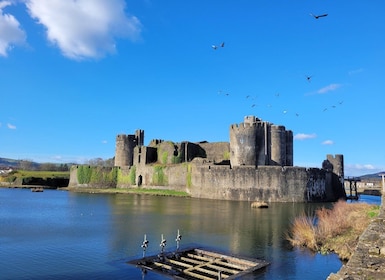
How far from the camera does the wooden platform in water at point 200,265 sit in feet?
39.0

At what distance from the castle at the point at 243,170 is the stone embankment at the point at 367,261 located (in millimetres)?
29451

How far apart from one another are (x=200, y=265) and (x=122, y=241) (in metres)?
5.43

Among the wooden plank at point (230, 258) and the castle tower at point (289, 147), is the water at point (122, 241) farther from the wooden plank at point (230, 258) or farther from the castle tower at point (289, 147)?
the castle tower at point (289, 147)

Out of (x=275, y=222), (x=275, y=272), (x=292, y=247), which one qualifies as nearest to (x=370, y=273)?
(x=275, y=272)

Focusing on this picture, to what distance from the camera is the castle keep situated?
1518 inches

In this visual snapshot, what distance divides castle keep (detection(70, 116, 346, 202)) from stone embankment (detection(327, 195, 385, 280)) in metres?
29.4

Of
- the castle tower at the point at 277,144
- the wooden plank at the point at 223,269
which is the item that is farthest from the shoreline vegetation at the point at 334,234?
the castle tower at the point at 277,144

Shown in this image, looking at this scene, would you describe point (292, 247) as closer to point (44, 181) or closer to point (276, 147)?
point (276, 147)

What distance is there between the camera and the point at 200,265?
1259 cm

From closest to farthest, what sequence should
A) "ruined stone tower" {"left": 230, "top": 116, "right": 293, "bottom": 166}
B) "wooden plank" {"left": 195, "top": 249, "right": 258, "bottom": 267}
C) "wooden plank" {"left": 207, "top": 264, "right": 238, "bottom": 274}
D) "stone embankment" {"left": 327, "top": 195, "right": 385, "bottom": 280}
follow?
"stone embankment" {"left": 327, "top": 195, "right": 385, "bottom": 280} < "wooden plank" {"left": 207, "top": 264, "right": 238, "bottom": 274} < "wooden plank" {"left": 195, "top": 249, "right": 258, "bottom": 267} < "ruined stone tower" {"left": 230, "top": 116, "right": 293, "bottom": 166}

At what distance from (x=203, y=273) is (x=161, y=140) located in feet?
160

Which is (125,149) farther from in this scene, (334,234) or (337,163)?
(334,234)

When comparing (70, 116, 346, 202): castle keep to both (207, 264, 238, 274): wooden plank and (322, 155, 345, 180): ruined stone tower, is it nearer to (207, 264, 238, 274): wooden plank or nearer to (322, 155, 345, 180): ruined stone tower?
(322, 155, 345, 180): ruined stone tower

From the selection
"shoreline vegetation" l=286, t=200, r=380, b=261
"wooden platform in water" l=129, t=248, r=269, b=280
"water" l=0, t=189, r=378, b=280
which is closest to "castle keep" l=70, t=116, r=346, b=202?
"water" l=0, t=189, r=378, b=280
